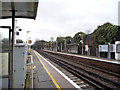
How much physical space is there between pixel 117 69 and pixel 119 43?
19.4 feet

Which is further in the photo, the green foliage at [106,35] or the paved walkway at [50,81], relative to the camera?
the green foliage at [106,35]

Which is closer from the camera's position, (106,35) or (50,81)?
(50,81)

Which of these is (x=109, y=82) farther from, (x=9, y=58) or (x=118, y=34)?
(x=118, y=34)

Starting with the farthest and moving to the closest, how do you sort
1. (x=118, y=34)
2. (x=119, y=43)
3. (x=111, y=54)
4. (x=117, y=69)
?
(x=118, y=34) < (x=111, y=54) < (x=119, y=43) < (x=117, y=69)

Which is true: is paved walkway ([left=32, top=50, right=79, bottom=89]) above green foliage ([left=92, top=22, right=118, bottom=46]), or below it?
below

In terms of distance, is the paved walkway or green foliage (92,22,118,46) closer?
the paved walkway

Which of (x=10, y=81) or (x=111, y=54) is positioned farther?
(x=111, y=54)

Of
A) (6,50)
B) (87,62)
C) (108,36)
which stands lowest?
(87,62)

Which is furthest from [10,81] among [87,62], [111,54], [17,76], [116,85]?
[111,54]

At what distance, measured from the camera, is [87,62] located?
55.5 feet

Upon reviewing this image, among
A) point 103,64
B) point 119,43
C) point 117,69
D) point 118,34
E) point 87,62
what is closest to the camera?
point 117,69

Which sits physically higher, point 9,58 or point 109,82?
point 9,58

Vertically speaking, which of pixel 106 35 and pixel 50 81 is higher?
pixel 106 35

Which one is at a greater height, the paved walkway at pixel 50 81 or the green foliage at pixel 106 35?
the green foliage at pixel 106 35
